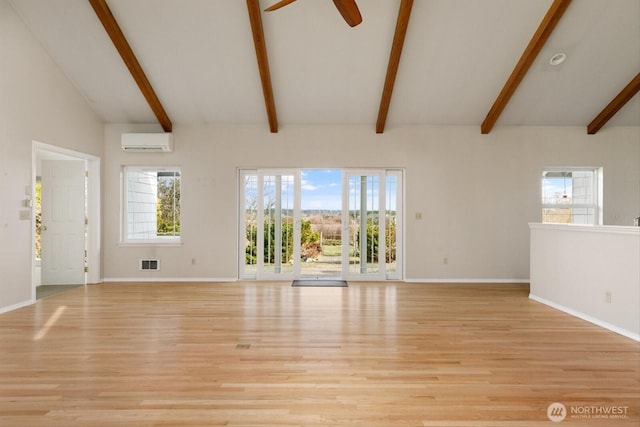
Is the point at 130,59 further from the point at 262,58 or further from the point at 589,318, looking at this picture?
the point at 589,318

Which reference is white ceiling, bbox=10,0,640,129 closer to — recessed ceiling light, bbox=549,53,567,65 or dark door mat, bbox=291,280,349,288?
recessed ceiling light, bbox=549,53,567,65

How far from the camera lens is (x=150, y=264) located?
6.21m

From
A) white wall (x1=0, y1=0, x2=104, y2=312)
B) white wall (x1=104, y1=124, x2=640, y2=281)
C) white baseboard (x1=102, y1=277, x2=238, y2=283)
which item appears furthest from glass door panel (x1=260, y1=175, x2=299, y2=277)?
white wall (x1=0, y1=0, x2=104, y2=312)

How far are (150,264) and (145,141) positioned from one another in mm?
2017

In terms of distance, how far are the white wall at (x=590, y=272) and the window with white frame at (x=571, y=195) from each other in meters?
1.76

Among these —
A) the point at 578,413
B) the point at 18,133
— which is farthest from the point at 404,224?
the point at 18,133

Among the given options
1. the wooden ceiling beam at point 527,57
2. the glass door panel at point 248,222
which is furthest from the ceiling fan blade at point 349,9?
the glass door panel at point 248,222

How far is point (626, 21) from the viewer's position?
14.7 ft

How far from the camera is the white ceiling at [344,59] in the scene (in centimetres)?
438

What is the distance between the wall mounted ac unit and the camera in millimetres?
5957

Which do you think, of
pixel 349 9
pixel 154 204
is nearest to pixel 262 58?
pixel 349 9

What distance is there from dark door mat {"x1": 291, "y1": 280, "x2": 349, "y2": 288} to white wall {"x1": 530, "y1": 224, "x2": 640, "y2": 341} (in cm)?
268

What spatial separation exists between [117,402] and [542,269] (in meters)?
4.83

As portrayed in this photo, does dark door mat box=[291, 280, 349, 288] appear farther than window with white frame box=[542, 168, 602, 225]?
No
